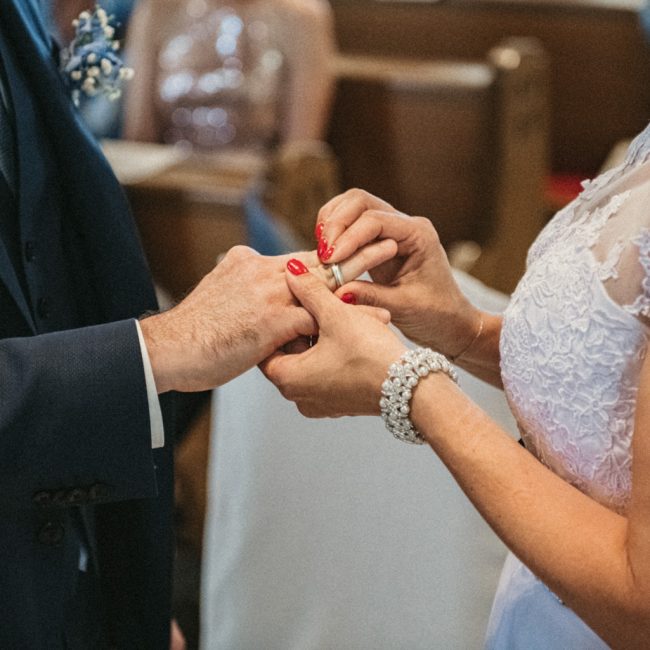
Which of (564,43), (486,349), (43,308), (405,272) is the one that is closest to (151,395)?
(43,308)

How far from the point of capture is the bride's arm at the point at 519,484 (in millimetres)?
1009

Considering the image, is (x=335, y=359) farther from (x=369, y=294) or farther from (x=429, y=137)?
(x=429, y=137)

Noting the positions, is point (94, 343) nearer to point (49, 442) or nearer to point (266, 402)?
point (49, 442)

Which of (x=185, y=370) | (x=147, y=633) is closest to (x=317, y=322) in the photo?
(x=185, y=370)

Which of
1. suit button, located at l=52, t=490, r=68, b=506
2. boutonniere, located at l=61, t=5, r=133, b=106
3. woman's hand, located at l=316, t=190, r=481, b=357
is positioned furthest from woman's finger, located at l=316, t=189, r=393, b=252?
suit button, located at l=52, t=490, r=68, b=506

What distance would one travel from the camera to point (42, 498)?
1196mm

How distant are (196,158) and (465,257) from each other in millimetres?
997

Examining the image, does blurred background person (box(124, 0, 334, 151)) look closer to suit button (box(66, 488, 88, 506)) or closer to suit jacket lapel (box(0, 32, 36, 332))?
suit jacket lapel (box(0, 32, 36, 332))

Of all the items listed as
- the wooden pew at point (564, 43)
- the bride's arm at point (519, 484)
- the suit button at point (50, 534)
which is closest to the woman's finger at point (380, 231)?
the bride's arm at point (519, 484)

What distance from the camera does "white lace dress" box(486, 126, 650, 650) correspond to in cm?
108

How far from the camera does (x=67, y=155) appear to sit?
4.47 ft

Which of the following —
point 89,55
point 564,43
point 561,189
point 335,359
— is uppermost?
point 89,55

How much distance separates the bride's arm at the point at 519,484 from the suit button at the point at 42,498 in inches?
Answer: 12.8

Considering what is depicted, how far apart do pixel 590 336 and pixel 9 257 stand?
73 cm
